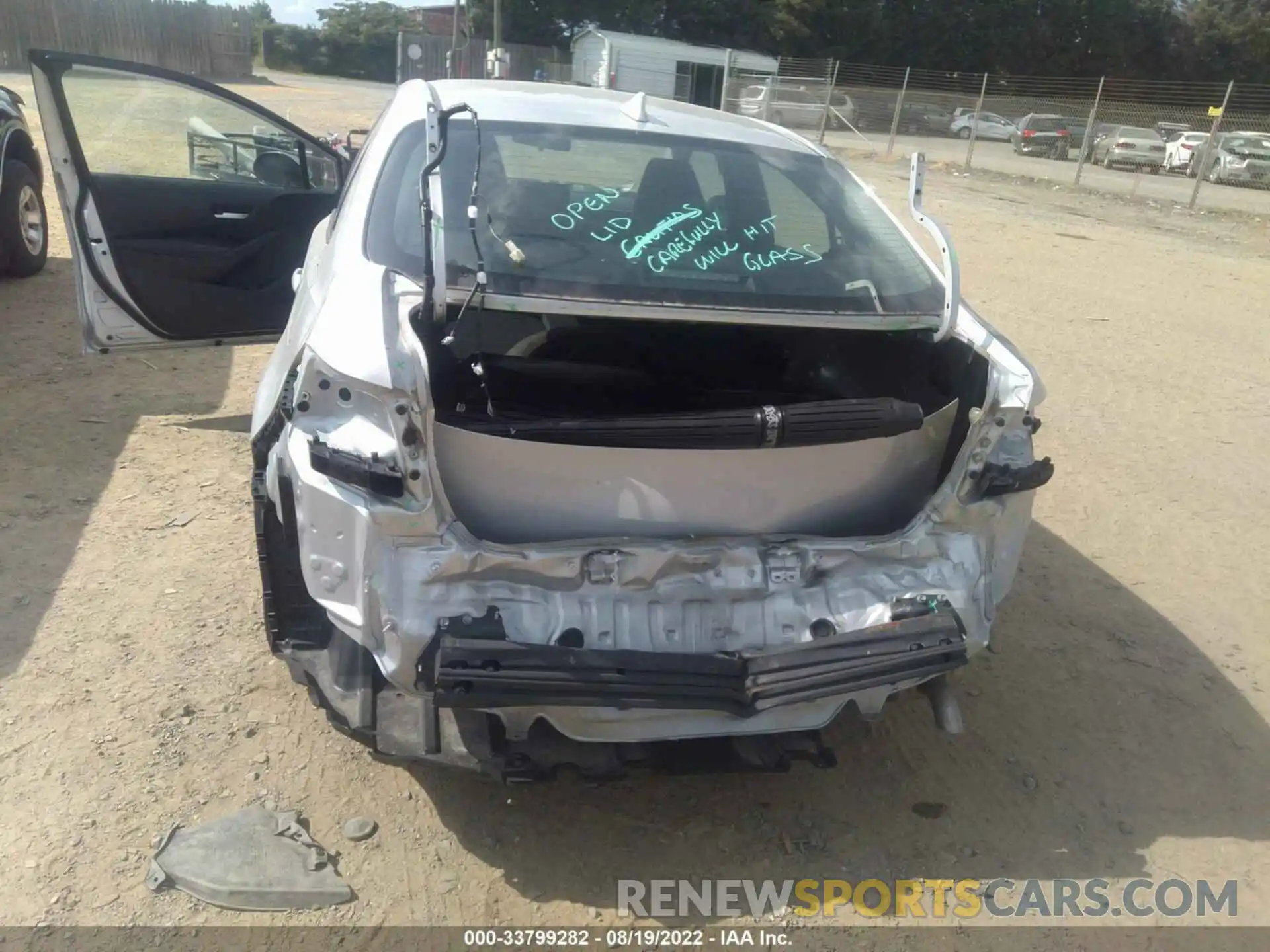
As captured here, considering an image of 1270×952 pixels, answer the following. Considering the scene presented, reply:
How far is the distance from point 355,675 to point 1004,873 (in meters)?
Answer: 1.80

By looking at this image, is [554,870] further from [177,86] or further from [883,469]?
[177,86]

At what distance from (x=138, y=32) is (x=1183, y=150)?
29619mm

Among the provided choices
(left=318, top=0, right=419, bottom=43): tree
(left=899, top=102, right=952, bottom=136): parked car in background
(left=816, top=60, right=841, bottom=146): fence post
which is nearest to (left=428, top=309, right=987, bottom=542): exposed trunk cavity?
(left=816, top=60, right=841, bottom=146): fence post

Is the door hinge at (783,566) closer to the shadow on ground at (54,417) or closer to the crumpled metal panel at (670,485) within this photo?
the crumpled metal panel at (670,485)

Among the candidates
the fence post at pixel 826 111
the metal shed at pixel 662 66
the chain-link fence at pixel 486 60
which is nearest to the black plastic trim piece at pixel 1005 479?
the fence post at pixel 826 111

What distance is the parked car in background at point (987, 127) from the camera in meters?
24.6

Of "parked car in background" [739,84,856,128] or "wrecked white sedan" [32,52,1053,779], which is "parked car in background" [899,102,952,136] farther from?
"wrecked white sedan" [32,52,1053,779]

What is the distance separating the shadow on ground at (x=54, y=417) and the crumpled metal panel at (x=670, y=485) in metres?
1.77

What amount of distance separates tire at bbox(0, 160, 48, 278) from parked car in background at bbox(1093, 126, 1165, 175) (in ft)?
73.4

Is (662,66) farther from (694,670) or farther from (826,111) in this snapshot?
(694,670)

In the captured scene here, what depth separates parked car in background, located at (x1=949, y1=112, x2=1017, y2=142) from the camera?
2462 centimetres

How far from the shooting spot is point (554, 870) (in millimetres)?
2488

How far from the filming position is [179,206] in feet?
15.3

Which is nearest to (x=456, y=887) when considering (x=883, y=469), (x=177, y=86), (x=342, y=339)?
(x=342, y=339)
